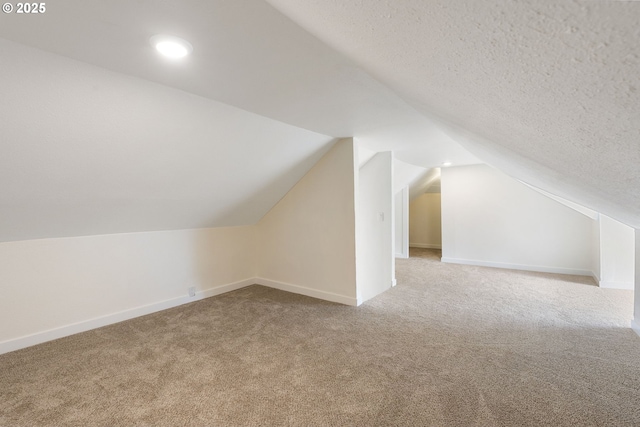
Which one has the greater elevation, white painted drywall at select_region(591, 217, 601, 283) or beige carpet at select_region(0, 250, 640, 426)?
white painted drywall at select_region(591, 217, 601, 283)

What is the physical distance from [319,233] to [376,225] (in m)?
0.92

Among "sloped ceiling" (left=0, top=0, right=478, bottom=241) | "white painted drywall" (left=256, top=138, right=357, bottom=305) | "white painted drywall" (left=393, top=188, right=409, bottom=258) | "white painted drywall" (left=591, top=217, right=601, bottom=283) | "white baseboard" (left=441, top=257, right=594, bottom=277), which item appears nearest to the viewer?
"sloped ceiling" (left=0, top=0, right=478, bottom=241)

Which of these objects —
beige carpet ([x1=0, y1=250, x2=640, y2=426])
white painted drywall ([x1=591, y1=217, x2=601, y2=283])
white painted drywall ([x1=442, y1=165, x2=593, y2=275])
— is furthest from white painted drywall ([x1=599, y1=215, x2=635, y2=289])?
white painted drywall ([x1=442, y1=165, x2=593, y2=275])

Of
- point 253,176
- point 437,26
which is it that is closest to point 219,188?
point 253,176

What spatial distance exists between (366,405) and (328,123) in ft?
7.33

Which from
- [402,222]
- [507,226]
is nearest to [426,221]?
[402,222]

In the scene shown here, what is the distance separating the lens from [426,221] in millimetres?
7699

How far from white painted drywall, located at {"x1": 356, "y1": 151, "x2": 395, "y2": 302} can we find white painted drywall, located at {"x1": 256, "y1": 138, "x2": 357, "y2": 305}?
2.08ft

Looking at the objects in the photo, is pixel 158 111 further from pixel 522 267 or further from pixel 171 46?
pixel 522 267

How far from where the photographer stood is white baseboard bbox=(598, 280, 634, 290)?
376 centimetres

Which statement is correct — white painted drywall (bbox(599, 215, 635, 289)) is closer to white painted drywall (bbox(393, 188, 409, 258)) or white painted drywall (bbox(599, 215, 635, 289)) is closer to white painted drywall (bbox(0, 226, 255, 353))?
white painted drywall (bbox(393, 188, 409, 258))

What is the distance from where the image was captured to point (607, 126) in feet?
2.01

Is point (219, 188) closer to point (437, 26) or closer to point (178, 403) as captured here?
point (178, 403)

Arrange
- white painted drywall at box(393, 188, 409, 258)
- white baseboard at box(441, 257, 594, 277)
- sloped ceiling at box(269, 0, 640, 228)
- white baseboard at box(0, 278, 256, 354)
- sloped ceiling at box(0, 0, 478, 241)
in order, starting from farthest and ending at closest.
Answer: white painted drywall at box(393, 188, 409, 258) < white baseboard at box(441, 257, 594, 277) < white baseboard at box(0, 278, 256, 354) < sloped ceiling at box(0, 0, 478, 241) < sloped ceiling at box(269, 0, 640, 228)
